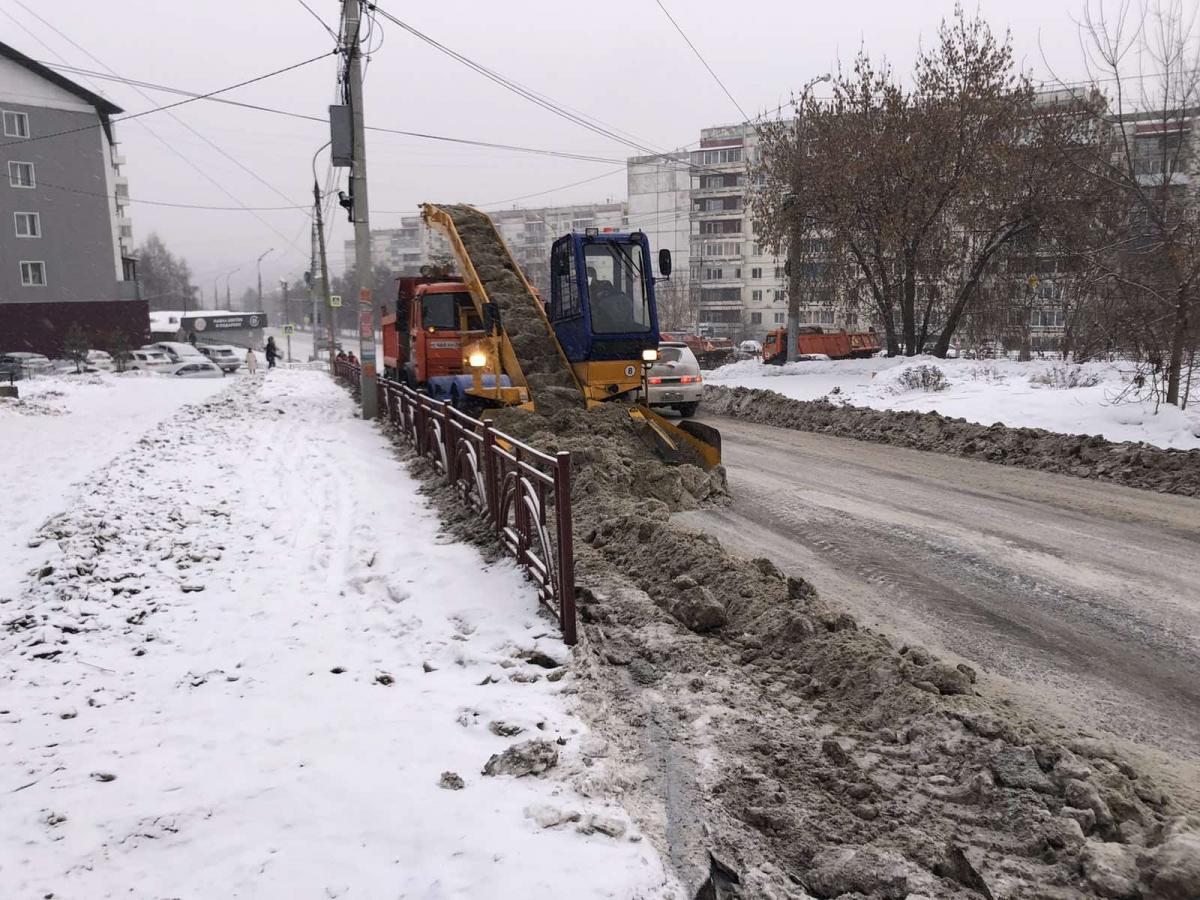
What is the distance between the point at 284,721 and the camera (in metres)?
3.93

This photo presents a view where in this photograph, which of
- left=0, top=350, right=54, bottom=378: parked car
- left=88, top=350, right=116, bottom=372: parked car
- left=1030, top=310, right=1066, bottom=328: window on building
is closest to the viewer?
left=1030, top=310, right=1066, bottom=328: window on building

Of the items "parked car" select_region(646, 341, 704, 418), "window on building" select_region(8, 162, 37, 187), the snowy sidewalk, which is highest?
"window on building" select_region(8, 162, 37, 187)

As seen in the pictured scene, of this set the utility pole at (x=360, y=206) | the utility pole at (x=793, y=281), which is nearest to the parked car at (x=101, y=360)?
the utility pole at (x=360, y=206)

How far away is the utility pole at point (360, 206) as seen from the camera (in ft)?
51.0

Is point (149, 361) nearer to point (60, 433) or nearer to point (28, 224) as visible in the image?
point (28, 224)

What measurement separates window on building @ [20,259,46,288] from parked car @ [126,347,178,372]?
10758 millimetres

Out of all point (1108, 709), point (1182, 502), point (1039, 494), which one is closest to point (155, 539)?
point (1108, 709)

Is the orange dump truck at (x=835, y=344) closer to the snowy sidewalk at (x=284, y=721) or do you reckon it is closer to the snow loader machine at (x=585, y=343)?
the snow loader machine at (x=585, y=343)

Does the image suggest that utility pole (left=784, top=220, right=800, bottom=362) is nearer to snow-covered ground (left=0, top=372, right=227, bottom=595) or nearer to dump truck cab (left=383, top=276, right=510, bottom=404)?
dump truck cab (left=383, top=276, right=510, bottom=404)

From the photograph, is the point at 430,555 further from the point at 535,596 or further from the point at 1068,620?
the point at 1068,620

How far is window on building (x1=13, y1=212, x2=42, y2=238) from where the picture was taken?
1800 inches

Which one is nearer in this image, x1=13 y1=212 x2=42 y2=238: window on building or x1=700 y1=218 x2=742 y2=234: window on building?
x1=13 y1=212 x2=42 y2=238: window on building

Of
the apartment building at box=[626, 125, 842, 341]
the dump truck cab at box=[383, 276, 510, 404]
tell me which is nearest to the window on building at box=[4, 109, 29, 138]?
the dump truck cab at box=[383, 276, 510, 404]

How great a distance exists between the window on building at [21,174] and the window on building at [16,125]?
1.62m
